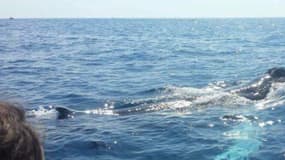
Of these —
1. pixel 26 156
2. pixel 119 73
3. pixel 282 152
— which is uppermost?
pixel 119 73

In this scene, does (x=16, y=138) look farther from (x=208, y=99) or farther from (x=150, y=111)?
(x=208, y=99)

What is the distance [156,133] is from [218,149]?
216 centimetres

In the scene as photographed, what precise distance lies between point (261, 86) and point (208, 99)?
10.6 ft

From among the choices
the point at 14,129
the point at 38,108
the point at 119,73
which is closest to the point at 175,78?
the point at 119,73

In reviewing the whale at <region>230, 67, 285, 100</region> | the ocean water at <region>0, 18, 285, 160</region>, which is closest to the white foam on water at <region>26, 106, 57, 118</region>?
the ocean water at <region>0, 18, 285, 160</region>

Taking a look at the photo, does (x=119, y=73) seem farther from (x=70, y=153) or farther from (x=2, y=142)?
(x=2, y=142)

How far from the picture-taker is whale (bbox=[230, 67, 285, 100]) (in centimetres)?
1766

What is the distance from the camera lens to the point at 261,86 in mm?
18984

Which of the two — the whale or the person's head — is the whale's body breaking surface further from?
the person's head

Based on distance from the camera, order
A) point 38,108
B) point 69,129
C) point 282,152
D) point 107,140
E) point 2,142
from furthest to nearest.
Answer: point 38,108
point 69,129
point 107,140
point 282,152
point 2,142

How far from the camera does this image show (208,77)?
24609mm

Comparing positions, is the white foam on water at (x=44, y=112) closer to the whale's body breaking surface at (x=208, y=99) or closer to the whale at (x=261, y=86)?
the whale's body breaking surface at (x=208, y=99)

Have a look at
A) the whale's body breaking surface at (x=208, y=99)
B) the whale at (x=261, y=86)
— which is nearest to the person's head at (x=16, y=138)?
the whale's body breaking surface at (x=208, y=99)

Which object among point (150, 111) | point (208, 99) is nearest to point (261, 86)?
point (208, 99)
